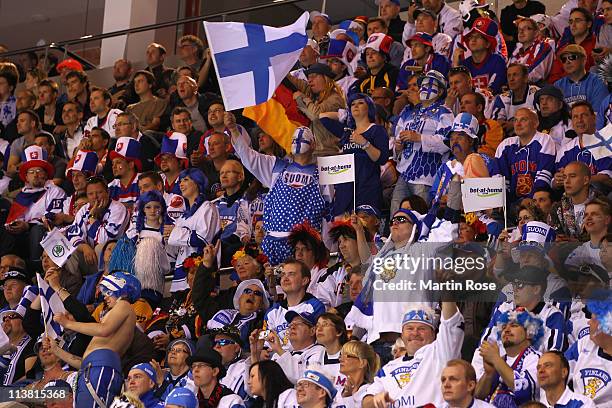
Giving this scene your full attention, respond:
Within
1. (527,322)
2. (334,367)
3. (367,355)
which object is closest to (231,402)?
(334,367)

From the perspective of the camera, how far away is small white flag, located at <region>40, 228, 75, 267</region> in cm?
1052

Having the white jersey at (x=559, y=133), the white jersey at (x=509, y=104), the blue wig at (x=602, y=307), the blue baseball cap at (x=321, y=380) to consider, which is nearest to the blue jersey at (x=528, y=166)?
the white jersey at (x=559, y=133)

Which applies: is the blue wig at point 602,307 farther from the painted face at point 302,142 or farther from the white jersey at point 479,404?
the painted face at point 302,142

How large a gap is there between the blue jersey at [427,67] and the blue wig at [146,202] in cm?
236

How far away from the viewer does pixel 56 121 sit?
14.2 metres

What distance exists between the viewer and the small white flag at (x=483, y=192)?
8.73 m

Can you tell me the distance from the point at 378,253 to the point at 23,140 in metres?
6.02

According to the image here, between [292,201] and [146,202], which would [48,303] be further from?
[292,201]

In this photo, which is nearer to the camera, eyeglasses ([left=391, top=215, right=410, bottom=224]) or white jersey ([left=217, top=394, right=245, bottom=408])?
white jersey ([left=217, top=394, right=245, bottom=408])

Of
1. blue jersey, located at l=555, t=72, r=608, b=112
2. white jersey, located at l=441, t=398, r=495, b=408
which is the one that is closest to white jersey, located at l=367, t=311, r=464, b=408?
white jersey, located at l=441, t=398, r=495, b=408

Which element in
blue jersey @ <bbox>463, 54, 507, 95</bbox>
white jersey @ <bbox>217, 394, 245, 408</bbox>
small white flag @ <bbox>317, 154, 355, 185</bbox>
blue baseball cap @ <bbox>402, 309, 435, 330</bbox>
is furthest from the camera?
blue jersey @ <bbox>463, 54, 507, 95</bbox>

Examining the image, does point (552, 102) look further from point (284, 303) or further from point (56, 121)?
point (56, 121)

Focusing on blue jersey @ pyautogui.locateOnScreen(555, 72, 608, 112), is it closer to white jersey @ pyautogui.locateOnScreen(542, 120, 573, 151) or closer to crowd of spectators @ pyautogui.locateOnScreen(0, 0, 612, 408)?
crowd of spectators @ pyautogui.locateOnScreen(0, 0, 612, 408)

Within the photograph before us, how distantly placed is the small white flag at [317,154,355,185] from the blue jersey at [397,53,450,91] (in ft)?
6.64
